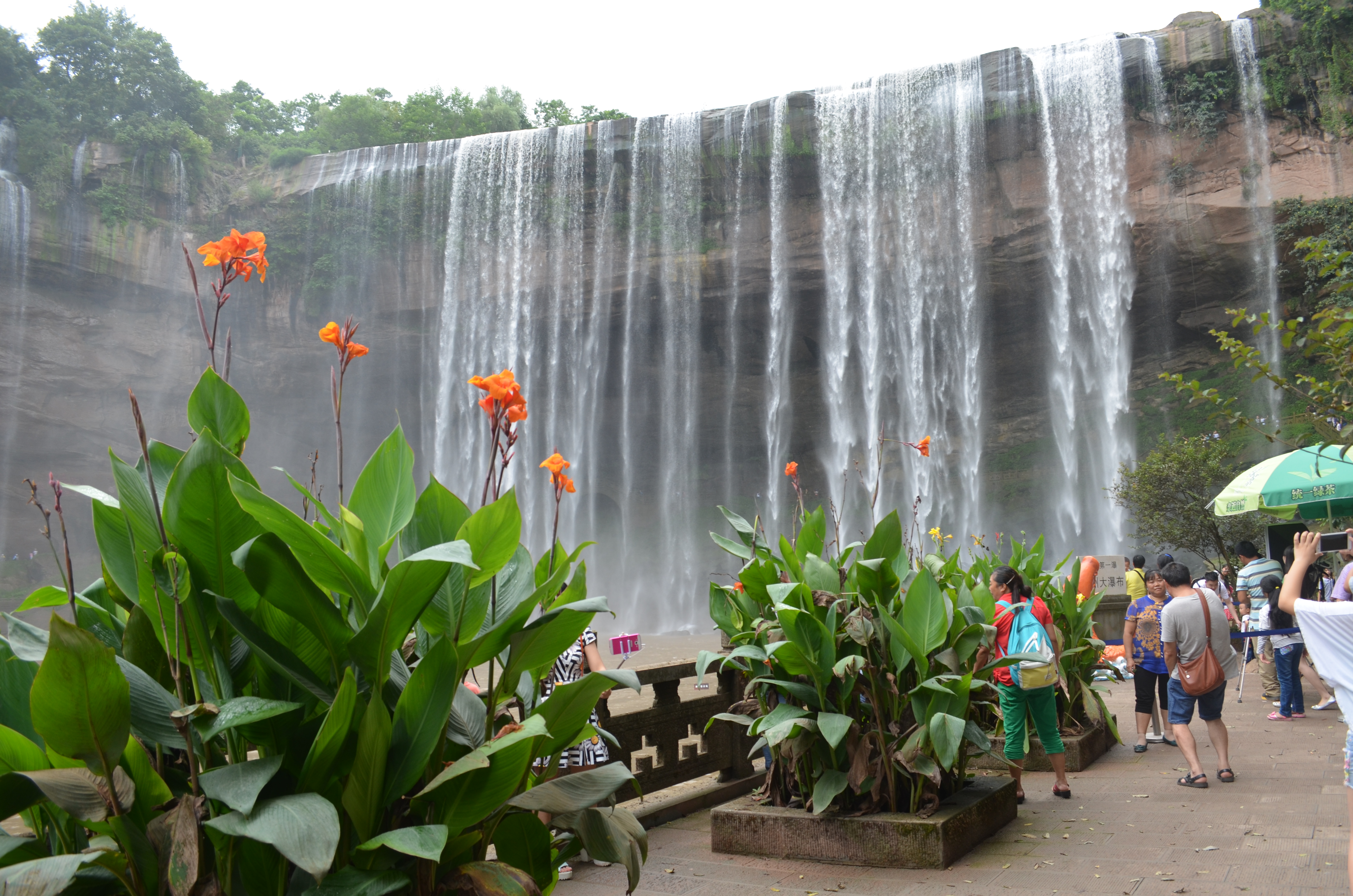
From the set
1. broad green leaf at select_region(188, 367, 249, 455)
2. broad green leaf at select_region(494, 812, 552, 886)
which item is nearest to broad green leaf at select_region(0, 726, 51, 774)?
broad green leaf at select_region(188, 367, 249, 455)

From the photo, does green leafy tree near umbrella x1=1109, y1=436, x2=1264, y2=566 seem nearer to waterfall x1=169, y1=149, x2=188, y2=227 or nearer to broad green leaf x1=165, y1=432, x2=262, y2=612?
broad green leaf x1=165, y1=432, x2=262, y2=612

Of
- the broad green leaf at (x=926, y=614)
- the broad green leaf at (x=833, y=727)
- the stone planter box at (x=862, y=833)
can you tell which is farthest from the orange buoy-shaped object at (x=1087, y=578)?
the broad green leaf at (x=833, y=727)

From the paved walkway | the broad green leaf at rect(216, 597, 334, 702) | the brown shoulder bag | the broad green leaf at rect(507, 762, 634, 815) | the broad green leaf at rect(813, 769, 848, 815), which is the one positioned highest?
the broad green leaf at rect(216, 597, 334, 702)

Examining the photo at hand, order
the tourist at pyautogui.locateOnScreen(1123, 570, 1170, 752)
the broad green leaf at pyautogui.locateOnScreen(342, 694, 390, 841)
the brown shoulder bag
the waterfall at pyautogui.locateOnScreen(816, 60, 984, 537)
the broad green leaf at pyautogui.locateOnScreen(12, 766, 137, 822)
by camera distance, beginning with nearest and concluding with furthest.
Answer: the broad green leaf at pyautogui.locateOnScreen(12, 766, 137, 822)
the broad green leaf at pyautogui.locateOnScreen(342, 694, 390, 841)
the brown shoulder bag
the tourist at pyautogui.locateOnScreen(1123, 570, 1170, 752)
the waterfall at pyautogui.locateOnScreen(816, 60, 984, 537)

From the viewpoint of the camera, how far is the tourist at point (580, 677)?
14.3 feet

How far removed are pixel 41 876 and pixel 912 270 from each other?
80.2 ft

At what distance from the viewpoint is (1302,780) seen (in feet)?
17.8

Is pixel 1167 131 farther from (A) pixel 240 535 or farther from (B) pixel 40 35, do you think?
(B) pixel 40 35

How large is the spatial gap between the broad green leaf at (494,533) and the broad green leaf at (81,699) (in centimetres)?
61

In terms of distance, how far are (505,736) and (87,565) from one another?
1269 inches

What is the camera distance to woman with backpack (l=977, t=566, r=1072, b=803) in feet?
16.5

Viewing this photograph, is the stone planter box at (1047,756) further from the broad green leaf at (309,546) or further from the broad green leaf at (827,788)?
the broad green leaf at (309,546)

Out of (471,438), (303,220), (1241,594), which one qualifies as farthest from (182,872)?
(303,220)

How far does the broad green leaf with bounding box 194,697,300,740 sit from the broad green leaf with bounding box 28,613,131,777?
130mm
